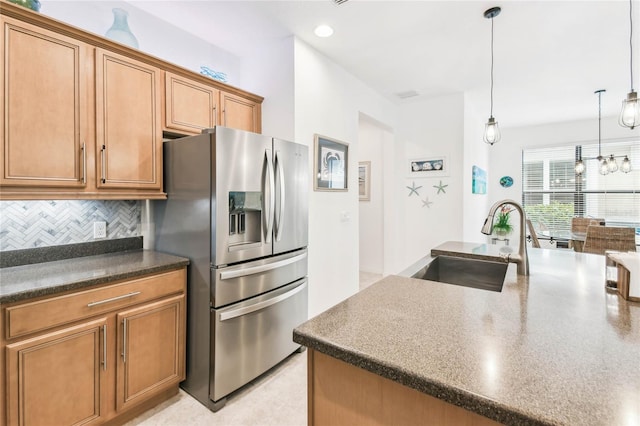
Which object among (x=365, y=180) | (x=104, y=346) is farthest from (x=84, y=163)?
(x=365, y=180)

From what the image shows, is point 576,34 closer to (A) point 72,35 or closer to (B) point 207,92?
(B) point 207,92

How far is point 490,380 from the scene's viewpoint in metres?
0.65

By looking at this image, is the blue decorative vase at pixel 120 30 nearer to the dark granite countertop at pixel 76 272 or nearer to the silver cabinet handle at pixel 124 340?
the dark granite countertop at pixel 76 272

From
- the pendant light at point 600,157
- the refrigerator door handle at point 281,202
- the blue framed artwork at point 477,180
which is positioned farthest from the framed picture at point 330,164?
the pendant light at point 600,157

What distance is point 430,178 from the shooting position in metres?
4.29

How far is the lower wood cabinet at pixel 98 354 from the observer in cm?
136

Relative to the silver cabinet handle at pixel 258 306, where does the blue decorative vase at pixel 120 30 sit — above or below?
above

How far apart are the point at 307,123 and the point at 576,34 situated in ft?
→ 8.23

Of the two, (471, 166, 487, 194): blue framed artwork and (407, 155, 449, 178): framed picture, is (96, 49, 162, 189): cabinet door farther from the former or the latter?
(471, 166, 487, 194): blue framed artwork

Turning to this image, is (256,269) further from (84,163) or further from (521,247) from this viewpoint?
(521,247)

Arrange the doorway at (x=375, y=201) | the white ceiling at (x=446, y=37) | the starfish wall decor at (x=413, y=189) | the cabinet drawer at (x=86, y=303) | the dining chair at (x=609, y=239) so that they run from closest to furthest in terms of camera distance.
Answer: the cabinet drawer at (x=86, y=303)
the white ceiling at (x=446, y=37)
the dining chair at (x=609, y=239)
the starfish wall decor at (x=413, y=189)
the doorway at (x=375, y=201)

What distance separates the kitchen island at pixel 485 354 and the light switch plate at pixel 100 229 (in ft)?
6.26

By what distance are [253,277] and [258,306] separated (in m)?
0.21

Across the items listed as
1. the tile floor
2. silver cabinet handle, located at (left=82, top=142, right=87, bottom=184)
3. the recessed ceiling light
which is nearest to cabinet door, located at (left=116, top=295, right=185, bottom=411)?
the tile floor
